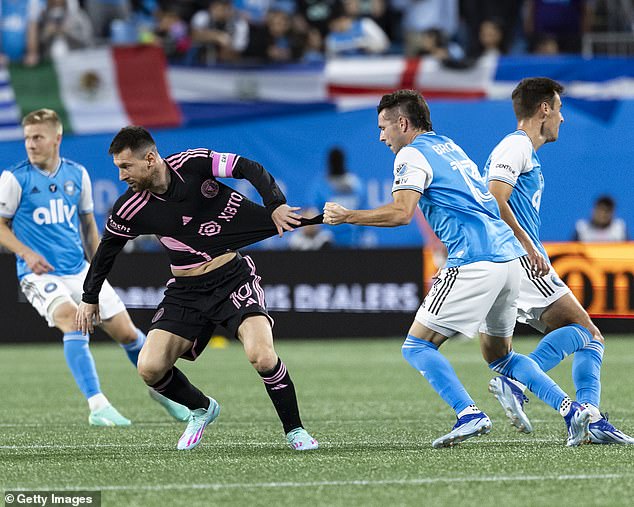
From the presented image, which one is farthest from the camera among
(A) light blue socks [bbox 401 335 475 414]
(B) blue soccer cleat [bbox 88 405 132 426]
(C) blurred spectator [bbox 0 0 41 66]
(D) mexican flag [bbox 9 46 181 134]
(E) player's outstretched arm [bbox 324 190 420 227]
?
(C) blurred spectator [bbox 0 0 41 66]

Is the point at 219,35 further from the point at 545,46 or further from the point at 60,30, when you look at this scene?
the point at 545,46

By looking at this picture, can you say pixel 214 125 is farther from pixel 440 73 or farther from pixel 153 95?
pixel 440 73

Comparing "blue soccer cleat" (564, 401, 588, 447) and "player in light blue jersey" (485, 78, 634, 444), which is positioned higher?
"player in light blue jersey" (485, 78, 634, 444)

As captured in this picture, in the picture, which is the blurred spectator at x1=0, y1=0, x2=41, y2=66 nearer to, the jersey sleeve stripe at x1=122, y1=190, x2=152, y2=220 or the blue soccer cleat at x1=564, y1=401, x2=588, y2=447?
the jersey sleeve stripe at x1=122, y1=190, x2=152, y2=220

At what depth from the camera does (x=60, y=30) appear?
1922cm

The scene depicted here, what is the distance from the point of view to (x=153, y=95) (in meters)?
18.3

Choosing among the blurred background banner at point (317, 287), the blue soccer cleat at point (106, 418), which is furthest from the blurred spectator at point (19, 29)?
the blue soccer cleat at point (106, 418)

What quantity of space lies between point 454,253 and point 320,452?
1302mm

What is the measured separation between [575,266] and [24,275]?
832 cm

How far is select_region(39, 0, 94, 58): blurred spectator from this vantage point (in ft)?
63.0

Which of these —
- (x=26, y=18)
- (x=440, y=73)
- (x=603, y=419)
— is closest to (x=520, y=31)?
(x=440, y=73)

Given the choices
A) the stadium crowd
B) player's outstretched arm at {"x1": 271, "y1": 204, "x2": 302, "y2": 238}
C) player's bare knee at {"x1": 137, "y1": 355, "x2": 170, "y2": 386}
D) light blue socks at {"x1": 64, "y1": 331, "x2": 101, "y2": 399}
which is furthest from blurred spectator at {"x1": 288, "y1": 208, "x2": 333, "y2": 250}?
player's outstretched arm at {"x1": 271, "y1": 204, "x2": 302, "y2": 238}

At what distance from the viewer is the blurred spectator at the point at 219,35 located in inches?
766

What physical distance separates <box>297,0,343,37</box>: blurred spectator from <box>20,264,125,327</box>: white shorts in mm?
12084
